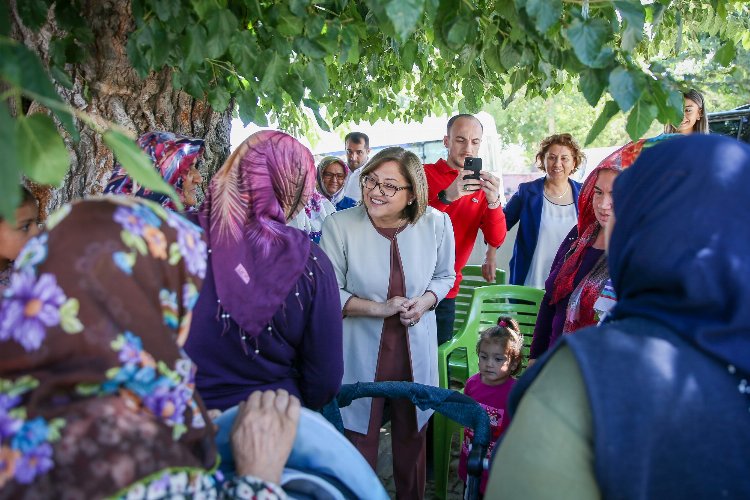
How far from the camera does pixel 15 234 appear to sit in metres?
2.16

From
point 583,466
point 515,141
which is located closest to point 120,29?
point 583,466

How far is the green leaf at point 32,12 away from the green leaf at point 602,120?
1.69m

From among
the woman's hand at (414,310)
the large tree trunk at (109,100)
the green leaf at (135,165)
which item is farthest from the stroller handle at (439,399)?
the large tree trunk at (109,100)

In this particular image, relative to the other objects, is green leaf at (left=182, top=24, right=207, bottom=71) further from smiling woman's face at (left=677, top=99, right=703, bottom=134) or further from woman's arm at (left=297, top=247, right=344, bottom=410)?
smiling woman's face at (left=677, top=99, right=703, bottom=134)

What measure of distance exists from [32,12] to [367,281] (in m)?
1.69

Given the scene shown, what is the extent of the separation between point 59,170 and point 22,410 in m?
0.38

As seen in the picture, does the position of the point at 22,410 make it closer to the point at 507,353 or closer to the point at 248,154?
the point at 248,154

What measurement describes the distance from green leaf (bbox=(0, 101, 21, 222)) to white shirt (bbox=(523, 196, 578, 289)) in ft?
12.4

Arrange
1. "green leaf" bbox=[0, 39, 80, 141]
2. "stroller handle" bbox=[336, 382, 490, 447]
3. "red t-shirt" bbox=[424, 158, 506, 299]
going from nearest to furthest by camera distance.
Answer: "green leaf" bbox=[0, 39, 80, 141], "stroller handle" bbox=[336, 382, 490, 447], "red t-shirt" bbox=[424, 158, 506, 299]

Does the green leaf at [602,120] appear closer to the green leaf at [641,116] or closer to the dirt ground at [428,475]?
the green leaf at [641,116]

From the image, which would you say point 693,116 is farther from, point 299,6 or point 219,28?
point 219,28

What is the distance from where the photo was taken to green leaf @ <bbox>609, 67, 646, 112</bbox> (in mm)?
1646

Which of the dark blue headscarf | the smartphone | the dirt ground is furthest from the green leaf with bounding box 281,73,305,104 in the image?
the dirt ground

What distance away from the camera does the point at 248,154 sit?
2051 millimetres
